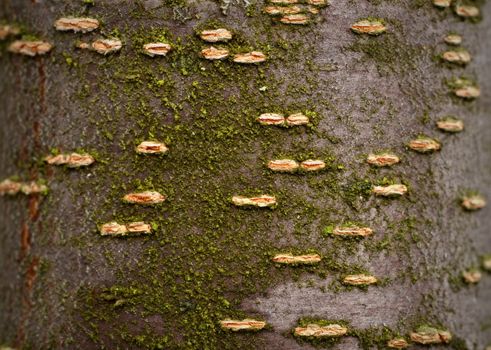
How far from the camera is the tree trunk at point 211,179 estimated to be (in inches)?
44.6

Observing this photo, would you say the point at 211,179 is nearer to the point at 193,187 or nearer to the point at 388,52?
the point at 193,187

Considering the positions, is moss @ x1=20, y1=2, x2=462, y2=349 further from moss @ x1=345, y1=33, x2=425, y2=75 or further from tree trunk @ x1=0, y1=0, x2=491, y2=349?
moss @ x1=345, y1=33, x2=425, y2=75

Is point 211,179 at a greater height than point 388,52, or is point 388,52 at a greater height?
point 388,52

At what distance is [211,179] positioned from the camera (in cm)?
114

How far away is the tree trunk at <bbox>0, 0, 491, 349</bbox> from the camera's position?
1134 millimetres

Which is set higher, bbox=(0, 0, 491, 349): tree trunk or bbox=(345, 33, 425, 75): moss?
bbox=(345, 33, 425, 75): moss

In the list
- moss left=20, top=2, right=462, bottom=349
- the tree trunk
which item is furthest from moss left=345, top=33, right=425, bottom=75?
moss left=20, top=2, right=462, bottom=349

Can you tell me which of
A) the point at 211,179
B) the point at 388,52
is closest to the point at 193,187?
the point at 211,179

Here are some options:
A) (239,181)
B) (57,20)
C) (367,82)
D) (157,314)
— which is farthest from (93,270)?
(367,82)

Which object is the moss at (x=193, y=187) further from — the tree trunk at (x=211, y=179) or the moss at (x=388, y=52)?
the moss at (x=388, y=52)

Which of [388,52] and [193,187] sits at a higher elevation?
[388,52]

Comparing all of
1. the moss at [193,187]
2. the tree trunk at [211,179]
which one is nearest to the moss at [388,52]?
the tree trunk at [211,179]

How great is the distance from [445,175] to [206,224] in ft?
2.05

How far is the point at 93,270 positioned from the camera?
115 cm
